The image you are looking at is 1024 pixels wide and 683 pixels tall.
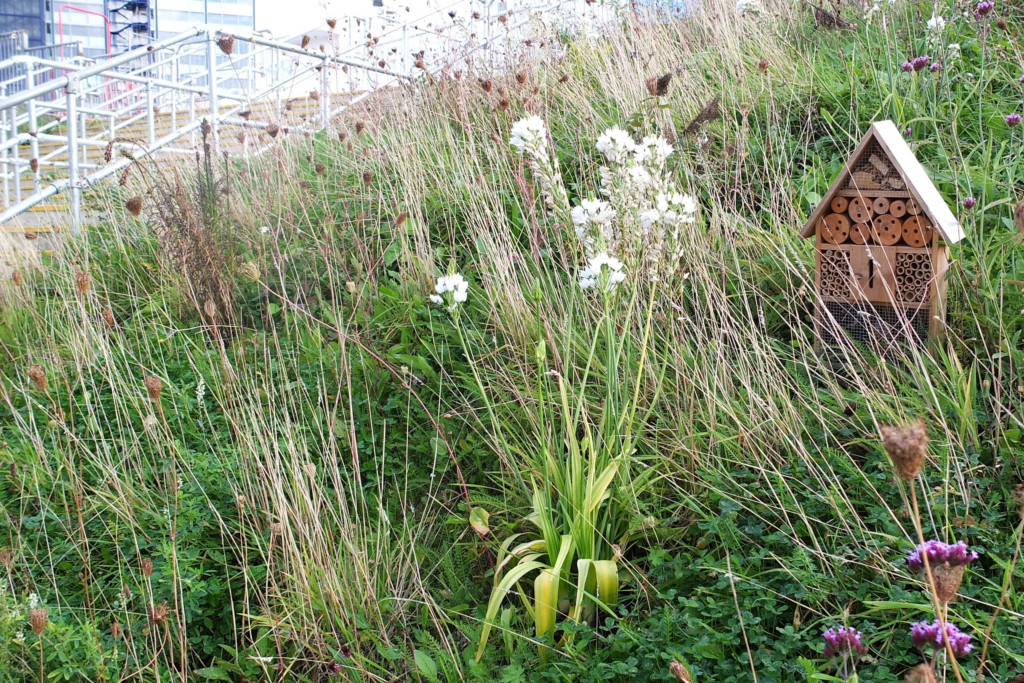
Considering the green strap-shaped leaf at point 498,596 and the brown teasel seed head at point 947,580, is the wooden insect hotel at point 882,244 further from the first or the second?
the brown teasel seed head at point 947,580

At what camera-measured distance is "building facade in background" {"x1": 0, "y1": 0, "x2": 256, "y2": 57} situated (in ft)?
77.0

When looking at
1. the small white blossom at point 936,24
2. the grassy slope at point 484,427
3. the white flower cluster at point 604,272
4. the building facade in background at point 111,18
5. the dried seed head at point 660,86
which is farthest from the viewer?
the building facade in background at point 111,18

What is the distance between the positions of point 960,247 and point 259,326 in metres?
2.93

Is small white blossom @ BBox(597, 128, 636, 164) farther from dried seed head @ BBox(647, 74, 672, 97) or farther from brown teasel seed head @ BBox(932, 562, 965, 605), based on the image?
brown teasel seed head @ BBox(932, 562, 965, 605)

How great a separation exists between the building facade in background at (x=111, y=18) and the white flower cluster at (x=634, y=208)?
994 inches

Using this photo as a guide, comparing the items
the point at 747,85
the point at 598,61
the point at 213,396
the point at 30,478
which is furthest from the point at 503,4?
the point at 30,478

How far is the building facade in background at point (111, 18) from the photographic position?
23.5 m

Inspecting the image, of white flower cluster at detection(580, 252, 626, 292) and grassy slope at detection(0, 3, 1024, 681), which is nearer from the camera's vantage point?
grassy slope at detection(0, 3, 1024, 681)

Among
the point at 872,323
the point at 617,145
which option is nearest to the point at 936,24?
the point at 872,323

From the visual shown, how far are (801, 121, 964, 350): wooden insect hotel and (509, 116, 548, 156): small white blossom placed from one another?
3.41 feet

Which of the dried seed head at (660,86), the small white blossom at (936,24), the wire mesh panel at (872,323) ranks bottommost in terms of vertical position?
the wire mesh panel at (872,323)

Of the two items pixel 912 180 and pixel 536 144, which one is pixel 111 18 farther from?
pixel 912 180

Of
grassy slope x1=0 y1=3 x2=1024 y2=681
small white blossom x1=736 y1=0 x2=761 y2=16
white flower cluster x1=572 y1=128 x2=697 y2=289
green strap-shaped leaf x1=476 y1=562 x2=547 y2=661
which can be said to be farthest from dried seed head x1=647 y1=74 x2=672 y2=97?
small white blossom x1=736 y1=0 x2=761 y2=16

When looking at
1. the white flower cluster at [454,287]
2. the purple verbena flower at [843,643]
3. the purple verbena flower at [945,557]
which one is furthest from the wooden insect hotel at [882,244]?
the purple verbena flower at [945,557]
